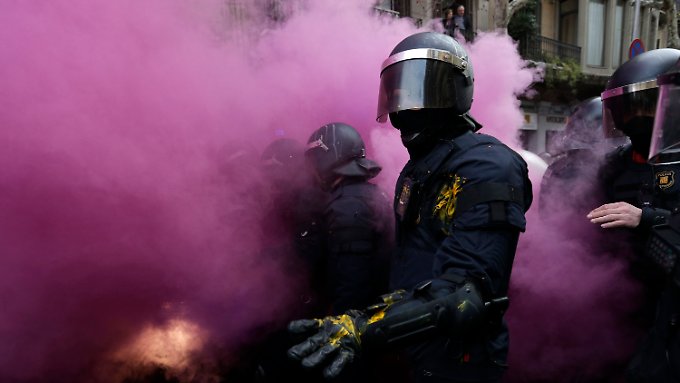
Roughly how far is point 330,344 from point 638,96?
2144mm

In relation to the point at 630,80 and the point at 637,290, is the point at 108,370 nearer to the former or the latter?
the point at 637,290

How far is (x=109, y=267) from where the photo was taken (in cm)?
261

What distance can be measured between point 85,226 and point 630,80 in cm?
299

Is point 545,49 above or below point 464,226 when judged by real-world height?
above

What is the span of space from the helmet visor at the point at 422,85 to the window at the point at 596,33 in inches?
682

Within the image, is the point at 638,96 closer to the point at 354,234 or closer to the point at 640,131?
the point at 640,131

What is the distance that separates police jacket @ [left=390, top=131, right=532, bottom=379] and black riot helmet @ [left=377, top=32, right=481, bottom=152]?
0.41ft

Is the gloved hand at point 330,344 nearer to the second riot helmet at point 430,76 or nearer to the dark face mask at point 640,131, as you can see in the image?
the second riot helmet at point 430,76

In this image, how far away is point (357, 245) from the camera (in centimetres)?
244

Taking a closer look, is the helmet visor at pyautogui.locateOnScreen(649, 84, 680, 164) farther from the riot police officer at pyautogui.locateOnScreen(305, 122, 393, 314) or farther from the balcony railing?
the balcony railing

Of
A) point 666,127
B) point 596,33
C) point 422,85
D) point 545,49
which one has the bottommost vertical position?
point 666,127

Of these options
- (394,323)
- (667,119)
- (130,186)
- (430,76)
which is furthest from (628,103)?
(130,186)

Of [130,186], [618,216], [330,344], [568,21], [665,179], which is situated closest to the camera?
[330,344]

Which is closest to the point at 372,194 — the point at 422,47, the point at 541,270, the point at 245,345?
the point at 422,47
